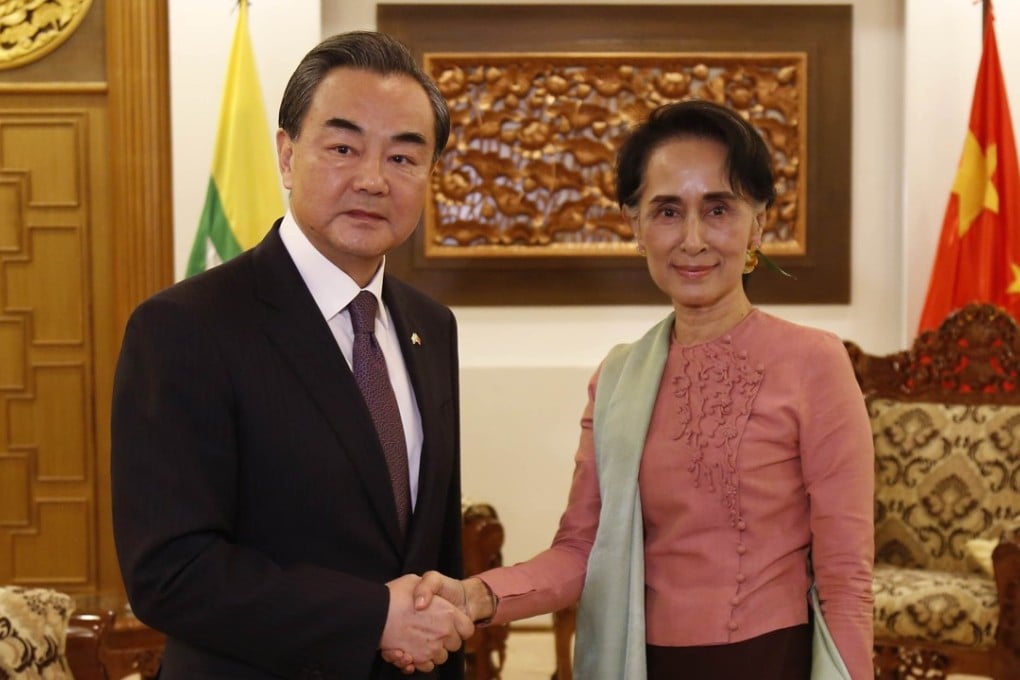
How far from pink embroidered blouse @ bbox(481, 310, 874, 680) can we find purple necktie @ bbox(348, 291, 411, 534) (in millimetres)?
319

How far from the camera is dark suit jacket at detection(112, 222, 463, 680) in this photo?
4.42 ft

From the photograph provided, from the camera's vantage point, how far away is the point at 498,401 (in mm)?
4684

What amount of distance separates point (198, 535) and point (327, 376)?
0.26m

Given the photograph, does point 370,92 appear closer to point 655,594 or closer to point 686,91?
point 655,594

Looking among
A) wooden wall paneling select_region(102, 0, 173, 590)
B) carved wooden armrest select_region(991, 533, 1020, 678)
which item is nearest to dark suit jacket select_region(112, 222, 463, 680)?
carved wooden armrest select_region(991, 533, 1020, 678)

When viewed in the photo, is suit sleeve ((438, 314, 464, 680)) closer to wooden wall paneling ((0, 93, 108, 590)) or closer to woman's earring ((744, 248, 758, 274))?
woman's earring ((744, 248, 758, 274))

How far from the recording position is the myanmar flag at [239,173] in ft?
14.2

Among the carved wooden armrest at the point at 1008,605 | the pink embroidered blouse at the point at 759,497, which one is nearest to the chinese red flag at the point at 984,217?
the carved wooden armrest at the point at 1008,605

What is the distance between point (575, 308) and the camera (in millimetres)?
4738

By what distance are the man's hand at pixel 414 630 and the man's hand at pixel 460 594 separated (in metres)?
0.01

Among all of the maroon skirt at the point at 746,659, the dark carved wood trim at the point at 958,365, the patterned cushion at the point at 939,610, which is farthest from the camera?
the dark carved wood trim at the point at 958,365

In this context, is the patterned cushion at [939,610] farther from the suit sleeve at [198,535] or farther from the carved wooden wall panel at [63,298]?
the carved wooden wall panel at [63,298]

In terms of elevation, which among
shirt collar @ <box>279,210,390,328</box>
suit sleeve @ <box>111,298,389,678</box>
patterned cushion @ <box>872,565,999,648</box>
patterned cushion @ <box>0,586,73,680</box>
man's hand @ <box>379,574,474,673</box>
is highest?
shirt collar @ <box>279,210,390,328</box>

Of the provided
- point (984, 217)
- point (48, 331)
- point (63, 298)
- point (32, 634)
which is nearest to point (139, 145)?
point (63, 298)
